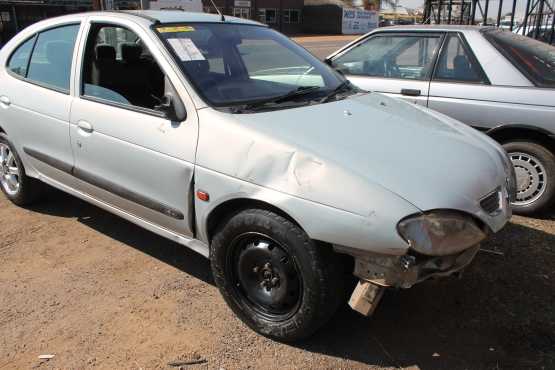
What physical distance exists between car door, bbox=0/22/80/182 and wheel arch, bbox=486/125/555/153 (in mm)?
3681

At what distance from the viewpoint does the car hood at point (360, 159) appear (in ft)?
7.80

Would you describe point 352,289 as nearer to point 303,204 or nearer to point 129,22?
point 303,204

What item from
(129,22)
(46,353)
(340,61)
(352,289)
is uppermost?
(129,22)

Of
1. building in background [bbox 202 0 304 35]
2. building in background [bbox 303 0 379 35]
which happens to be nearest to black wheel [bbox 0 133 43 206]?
building in background [bbox 202 0 304 35]

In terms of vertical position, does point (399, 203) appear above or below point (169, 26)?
below

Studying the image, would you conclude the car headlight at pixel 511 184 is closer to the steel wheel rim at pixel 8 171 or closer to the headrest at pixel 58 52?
the headrest at pixel 58 52

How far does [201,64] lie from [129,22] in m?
0.63

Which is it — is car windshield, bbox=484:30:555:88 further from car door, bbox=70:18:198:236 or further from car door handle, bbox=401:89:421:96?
car door, bbox=70:18:198:236

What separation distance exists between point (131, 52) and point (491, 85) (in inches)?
126

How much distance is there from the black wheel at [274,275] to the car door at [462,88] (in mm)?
2779

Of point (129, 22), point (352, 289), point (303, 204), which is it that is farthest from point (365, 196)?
→ point (129, 22)

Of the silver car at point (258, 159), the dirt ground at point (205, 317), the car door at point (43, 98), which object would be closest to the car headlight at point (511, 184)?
the silver car at point (258, 159)

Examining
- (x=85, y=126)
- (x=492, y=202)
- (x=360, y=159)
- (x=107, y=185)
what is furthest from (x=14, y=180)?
(x=492, y=202)

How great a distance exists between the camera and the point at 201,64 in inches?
126
